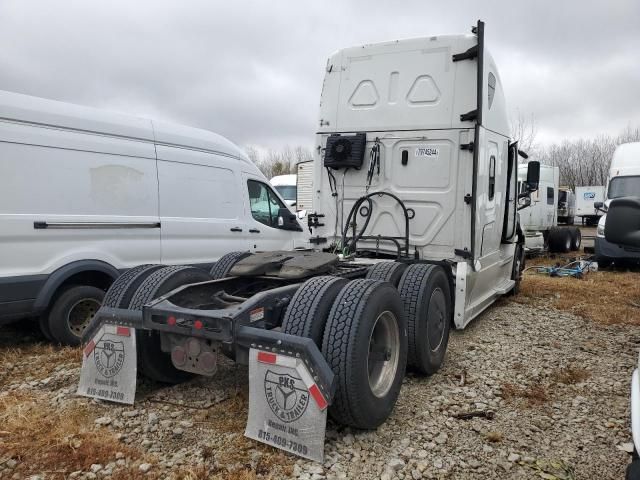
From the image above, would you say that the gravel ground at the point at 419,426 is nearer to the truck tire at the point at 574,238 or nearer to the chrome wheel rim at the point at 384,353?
the chrome wheel rim at the point at 384,353

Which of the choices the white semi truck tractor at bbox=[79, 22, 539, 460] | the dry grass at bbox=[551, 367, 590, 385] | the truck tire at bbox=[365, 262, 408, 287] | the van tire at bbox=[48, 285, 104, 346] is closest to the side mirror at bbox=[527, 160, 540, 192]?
the white semi truck tractor at bbox=[79, 22, 539, 460]

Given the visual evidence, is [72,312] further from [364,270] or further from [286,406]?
[286,406]

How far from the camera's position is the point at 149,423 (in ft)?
11.0

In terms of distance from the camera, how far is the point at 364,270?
4.75m

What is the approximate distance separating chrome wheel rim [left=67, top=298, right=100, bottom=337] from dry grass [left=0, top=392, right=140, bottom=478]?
1.75 meters

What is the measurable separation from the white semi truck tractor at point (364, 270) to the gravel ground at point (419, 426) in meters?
0.17

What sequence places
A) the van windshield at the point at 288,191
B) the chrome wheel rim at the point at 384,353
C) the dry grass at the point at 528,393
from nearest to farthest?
the chrome wheel rim at the point at 384,353 → the dry grass at the point at 528,393 → the van windshield at the point at 288,191

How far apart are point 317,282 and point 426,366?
1.45 metres

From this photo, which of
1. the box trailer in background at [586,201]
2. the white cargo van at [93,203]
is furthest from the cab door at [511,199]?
the box trailer in background at [586,201]

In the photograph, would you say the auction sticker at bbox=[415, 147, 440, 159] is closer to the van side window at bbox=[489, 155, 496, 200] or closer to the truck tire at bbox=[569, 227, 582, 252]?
the van side window at bbox=[489, 155, 496, 200]

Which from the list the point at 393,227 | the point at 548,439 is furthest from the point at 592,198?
the point at 548,439

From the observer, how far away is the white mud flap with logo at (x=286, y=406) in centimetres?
282

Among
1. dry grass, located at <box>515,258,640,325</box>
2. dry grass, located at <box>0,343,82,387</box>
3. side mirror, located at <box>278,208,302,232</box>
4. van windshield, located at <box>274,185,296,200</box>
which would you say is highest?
van windshield, located at <box>274,185,296,200</box>

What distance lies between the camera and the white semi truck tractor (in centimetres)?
301
